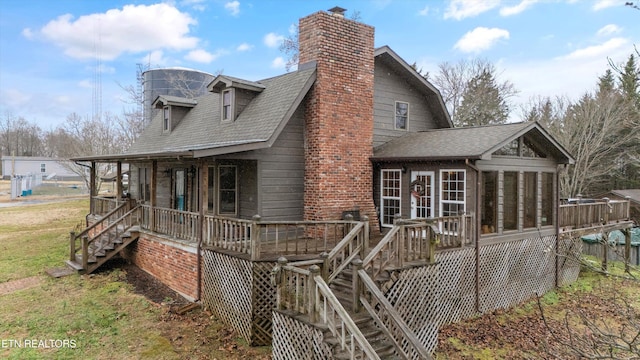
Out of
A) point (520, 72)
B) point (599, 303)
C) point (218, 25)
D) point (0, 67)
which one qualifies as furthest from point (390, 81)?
point (0, 67)

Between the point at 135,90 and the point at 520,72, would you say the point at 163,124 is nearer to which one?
the point at 135,90

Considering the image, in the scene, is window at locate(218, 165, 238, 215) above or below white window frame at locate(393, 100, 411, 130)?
below

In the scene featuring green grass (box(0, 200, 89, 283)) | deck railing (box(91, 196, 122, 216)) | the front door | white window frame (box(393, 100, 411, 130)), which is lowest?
green grass (box(0, 200, 89, 283))

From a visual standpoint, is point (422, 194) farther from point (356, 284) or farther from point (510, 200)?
point (356, 284)

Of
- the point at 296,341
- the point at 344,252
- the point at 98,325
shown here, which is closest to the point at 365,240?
the point at 344,252

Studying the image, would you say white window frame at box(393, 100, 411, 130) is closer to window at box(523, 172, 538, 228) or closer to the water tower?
window at box(523, 172, 538, 228)

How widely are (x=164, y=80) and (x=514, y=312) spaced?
26.2m

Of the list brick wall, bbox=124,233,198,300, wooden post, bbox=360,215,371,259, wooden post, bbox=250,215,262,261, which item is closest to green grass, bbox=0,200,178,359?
brick wall, bbox=124,233,198,300

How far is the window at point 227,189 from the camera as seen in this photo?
1203cm

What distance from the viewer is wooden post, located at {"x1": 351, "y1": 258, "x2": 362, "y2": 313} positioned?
6988 mm

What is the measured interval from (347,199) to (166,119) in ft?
31.4

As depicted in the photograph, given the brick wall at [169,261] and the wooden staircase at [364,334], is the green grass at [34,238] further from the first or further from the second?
the wooden staircase at [364,334]

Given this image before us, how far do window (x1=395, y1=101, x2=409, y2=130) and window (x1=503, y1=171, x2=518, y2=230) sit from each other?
4.15 metres

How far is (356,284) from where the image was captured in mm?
7047
